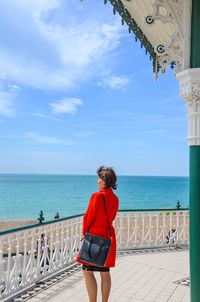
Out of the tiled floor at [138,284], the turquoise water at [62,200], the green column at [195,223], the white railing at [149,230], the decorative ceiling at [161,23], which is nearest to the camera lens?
the green column at [195,223]

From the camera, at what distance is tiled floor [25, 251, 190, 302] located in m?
4.53

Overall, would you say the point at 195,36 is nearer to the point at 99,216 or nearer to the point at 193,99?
the point at 193,99

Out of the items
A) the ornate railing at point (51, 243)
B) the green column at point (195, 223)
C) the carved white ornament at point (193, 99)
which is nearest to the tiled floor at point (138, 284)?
the ornate railing at point (51, 243)

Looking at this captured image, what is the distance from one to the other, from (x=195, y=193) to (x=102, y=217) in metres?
0.98

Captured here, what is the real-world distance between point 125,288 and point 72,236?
1745 mm

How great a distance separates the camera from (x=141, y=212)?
26.2 ft

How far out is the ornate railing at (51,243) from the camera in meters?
4.55

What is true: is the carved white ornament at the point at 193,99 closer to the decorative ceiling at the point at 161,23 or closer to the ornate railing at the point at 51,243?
the decorative ceiling at the point at 161,23

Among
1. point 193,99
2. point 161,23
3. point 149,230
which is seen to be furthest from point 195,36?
point 149,230

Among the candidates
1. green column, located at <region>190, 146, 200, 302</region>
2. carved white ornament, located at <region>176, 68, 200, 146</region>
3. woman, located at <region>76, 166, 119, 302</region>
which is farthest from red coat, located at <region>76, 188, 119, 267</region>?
carved white ornament, located at <region>176, 68, 200, 146</region>

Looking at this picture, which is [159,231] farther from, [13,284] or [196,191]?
[196,191]

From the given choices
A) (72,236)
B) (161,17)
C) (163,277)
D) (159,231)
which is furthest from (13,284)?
(159,231)

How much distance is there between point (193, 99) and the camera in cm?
342

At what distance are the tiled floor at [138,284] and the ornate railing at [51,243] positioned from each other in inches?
13.2
